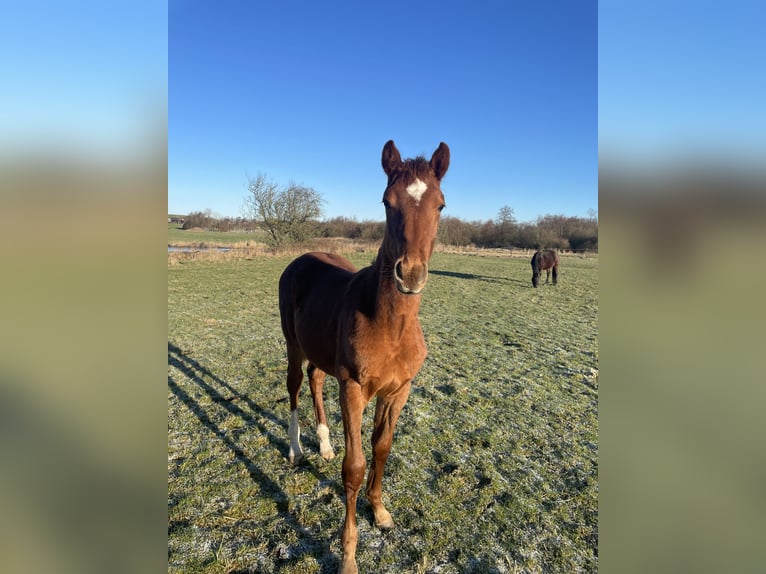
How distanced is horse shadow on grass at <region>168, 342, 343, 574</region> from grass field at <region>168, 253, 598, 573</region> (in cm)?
1

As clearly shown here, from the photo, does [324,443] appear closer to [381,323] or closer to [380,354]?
[380,354]

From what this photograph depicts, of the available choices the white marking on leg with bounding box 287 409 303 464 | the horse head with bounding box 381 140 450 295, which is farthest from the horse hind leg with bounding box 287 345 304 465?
the horse head with bounding box 381 140 450 295

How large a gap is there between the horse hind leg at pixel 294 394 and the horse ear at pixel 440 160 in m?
2.52

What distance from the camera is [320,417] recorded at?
4.02 meters

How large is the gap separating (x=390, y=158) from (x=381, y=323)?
116cm

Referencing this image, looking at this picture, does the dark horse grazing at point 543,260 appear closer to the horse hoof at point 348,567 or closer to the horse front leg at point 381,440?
the horse front leg at point 381,440

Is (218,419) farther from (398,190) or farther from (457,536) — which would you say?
(398,190)

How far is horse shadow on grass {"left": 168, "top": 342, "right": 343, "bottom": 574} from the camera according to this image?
2695mm

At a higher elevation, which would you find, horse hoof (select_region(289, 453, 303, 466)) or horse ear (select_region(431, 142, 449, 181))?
horse ear (select_region(431, 142, 449, 181))

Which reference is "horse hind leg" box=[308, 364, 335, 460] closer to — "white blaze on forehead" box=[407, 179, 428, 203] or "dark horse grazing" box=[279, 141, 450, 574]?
"dark horse grazing" box=[279, 141, 450, 574]

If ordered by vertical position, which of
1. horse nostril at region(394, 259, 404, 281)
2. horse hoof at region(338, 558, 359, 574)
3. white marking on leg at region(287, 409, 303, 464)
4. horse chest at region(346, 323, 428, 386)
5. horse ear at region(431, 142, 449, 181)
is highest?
horse ear at region(431, 142, 449, 181)
